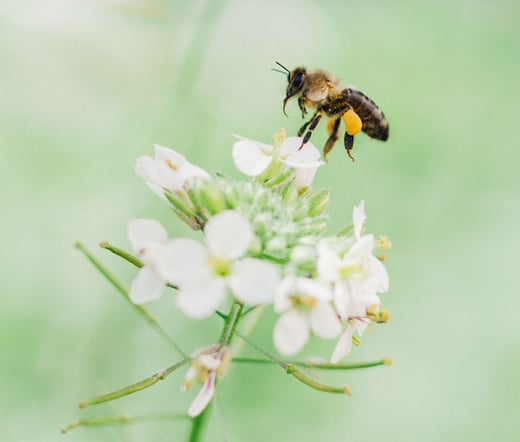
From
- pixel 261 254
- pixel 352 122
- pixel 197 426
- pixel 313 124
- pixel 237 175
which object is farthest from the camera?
pixel 237 175

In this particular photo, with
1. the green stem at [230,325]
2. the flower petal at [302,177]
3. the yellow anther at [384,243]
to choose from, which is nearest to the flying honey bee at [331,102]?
the flower petal at [302,177]

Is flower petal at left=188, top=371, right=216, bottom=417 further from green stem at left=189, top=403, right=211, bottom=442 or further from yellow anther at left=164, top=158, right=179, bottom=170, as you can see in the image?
yellow anther at left=164, top=158, right=179, bottom=170

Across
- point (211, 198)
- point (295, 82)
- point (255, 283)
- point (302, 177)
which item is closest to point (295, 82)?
point (295, 82)

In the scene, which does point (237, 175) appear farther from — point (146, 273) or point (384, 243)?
point (146, 273)

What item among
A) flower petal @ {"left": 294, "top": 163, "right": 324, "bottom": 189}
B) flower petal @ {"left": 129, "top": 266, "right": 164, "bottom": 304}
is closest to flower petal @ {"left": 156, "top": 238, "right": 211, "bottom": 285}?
flower petal @ {"left": 129, "top": 266, "right": 164, "bottom": 304}

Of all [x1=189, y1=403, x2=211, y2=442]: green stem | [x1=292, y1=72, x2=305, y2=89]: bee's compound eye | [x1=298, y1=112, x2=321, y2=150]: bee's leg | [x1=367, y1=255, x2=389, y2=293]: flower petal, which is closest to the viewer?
[x1=367, y1=255, x2=389, y2=293]: flower petal
